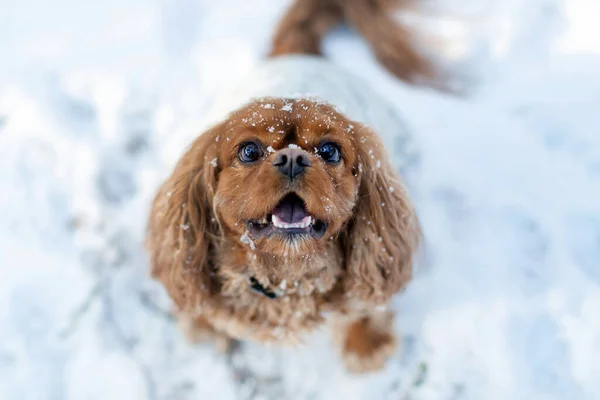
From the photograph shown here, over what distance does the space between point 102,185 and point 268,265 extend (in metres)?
1.50

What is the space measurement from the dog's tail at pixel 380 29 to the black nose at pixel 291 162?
68.0 inches

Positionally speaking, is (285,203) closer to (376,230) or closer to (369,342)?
(376,230)

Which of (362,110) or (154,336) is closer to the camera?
(362,110)

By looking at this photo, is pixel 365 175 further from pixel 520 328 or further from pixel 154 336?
pixel 154 336

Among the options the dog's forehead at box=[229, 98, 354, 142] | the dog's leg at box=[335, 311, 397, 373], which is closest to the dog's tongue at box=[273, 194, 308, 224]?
the dog's forehead at box=[229, 98, 354, 142]

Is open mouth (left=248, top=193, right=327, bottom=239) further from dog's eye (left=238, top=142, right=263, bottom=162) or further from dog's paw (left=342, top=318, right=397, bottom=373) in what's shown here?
dog's paw (left=342, top=318, right=397, bottom=373)

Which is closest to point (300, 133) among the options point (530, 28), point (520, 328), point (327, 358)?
point (327, 358)

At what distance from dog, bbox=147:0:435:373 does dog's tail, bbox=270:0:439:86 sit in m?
0.73

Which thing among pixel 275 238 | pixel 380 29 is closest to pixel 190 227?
pixel 275 238

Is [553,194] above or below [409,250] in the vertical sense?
above

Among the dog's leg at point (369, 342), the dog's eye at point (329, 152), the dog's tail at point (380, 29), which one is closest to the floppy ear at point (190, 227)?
the dog's eye at point (329, 152)

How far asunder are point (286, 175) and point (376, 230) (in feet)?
2.01

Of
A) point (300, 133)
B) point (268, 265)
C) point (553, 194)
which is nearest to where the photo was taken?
point (300, 133)

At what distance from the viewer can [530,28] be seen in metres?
3.63
